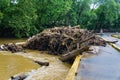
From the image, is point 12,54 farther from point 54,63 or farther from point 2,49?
point 54,63

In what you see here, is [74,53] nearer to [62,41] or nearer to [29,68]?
[29,68]

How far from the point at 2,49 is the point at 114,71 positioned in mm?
10268

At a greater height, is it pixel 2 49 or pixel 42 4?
pixel 42 4

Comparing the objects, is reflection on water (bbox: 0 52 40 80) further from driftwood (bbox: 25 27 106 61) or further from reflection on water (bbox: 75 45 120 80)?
driftwood (bbox: 25 27 106 61)

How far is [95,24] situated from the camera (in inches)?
2431

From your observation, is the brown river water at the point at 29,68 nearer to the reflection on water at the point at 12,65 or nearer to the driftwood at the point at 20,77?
the reflection on water at the point at 12,65

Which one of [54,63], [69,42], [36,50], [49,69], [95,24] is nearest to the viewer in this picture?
[49,69]

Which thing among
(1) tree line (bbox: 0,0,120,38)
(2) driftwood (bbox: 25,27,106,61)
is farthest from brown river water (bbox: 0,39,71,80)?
(1) tree line (bbox: 0,0,120,38)

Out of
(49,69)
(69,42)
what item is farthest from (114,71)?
(69,42)

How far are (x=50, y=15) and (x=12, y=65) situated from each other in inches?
1146

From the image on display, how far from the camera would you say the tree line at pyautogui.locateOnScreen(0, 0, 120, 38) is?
31656mm

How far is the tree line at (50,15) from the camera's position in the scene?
1246 inches

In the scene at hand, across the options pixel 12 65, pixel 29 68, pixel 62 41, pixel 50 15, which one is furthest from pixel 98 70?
pixel 50 15

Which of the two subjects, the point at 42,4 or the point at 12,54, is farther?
the point at 42,4
